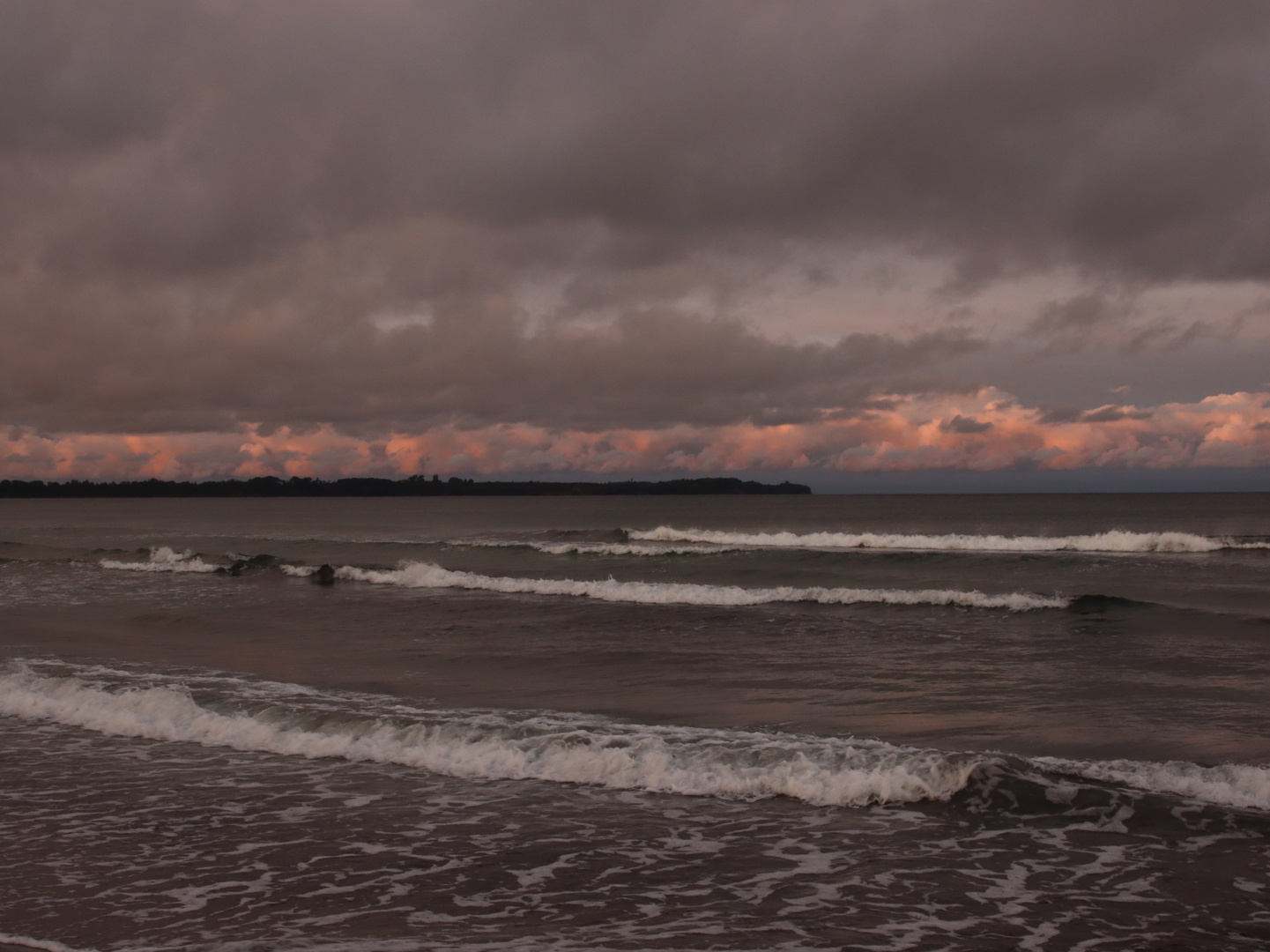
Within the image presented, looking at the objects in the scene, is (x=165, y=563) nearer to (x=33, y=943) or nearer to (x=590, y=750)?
(x=590, y=750)

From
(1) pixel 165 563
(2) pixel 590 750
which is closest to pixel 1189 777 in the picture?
(2) pixel 590 750

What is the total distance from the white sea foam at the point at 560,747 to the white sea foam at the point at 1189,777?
3.87ft

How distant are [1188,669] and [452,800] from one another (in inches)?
509

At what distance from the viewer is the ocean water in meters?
6.25

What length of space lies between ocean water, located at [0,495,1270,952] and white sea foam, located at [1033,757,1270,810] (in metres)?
0.04

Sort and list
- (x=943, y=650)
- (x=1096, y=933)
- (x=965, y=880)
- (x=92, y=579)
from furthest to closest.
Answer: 1. (x=92, y=579)
2. (x=943, y=650)
3. (x=965, y=880)
4. (x=1096, y=933)

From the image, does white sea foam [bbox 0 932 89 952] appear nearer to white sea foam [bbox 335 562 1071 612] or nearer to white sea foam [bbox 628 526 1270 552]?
white sea foam [bbox 335 562 1071 612]

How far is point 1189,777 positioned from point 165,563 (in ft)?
137

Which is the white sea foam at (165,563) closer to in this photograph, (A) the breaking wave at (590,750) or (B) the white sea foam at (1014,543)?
(B) the white sea foam at (1014,543)

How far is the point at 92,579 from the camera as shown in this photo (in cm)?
3491

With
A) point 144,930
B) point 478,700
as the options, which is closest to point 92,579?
point 478,700

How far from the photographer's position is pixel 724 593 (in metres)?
26.4

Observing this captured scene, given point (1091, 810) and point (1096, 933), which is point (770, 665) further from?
point (1096, 933)

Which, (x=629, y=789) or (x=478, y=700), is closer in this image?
(x=629, y=789)
